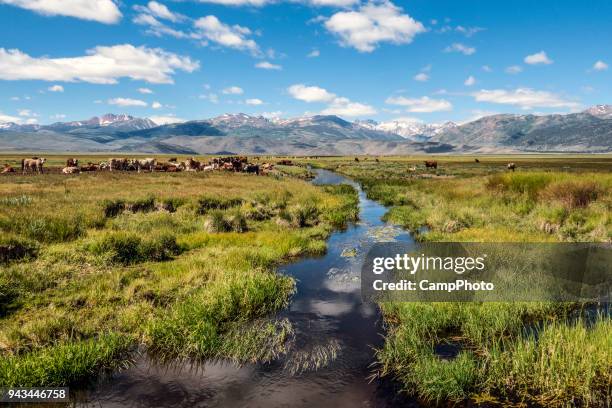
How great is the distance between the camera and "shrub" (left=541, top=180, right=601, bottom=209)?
67.7 feet

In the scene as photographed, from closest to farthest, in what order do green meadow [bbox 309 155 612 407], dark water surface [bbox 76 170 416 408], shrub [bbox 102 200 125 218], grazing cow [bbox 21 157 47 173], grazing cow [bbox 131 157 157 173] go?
green meadow [bbox 309 155 612 407] → dark water surface [bbox 76 170 416 408] → shrub [bbox 102 200 125 218] → grazing cow [bbox 21 157 47 173] → grazing cow [bbox 131 157 157 173]

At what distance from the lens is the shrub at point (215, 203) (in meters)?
23.2

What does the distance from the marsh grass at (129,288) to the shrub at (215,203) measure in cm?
298

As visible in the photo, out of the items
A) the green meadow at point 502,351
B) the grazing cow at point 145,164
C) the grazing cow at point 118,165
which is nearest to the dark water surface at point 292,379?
the green meadow at point 502,351

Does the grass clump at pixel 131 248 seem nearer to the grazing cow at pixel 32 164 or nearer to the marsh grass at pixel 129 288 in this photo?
the marsh grass at pixel 129 288

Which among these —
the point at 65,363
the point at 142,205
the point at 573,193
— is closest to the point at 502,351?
the point at 65,363

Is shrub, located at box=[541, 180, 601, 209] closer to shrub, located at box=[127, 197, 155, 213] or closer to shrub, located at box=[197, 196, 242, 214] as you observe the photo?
shrub, located at box=[197, 196, 242, 214]

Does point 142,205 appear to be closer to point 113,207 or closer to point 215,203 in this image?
point 113,207

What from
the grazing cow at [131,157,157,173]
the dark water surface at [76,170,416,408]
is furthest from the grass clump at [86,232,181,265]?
the grazing cow at [131,157,157,173]

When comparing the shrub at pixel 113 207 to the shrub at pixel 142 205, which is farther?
the shrub at pixel 142 205

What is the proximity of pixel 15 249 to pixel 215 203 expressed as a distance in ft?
40.7

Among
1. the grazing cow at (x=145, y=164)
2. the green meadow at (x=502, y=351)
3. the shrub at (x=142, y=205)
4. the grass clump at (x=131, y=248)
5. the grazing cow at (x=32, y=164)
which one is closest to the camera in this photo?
the green meadow at (x=502, y=351)

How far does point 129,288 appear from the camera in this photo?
34.2 feet

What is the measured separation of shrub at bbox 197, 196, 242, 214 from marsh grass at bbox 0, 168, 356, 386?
298 centimetres
